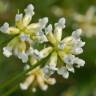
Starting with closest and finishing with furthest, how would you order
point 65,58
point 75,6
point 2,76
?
point 65,58, point 2,76, point 75,6

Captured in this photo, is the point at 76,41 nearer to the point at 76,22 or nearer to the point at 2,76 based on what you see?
the point at 2,76

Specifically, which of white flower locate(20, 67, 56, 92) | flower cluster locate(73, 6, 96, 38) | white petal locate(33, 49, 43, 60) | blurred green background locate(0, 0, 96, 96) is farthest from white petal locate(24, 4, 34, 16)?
flower cluster locate(73, 6, 96, 38)

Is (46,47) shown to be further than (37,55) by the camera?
Yes

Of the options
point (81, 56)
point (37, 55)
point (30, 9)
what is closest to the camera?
point (37, 55)

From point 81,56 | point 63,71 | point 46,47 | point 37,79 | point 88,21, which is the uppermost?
point 88,21

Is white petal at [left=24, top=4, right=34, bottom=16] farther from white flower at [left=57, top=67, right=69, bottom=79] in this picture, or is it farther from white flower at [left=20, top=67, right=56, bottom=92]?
white flower at [left=20, top=67, right=56, bottom=92]

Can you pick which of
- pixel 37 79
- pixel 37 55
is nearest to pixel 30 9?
pixel 37 55

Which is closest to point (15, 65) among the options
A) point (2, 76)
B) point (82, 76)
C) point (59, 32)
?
point (2, 76)

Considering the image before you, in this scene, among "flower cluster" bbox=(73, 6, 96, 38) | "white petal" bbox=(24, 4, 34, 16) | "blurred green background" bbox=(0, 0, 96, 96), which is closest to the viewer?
"white petal" bbox=(24, 4, 34, 16)

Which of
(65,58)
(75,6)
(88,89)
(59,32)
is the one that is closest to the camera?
(65,58)

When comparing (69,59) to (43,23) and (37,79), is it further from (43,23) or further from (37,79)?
(37,79)

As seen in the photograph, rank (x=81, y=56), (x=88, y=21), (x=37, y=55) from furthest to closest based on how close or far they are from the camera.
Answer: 1. (x=88, y=21)
2. (x=81, y=56)
3. (x=37, y=55)
